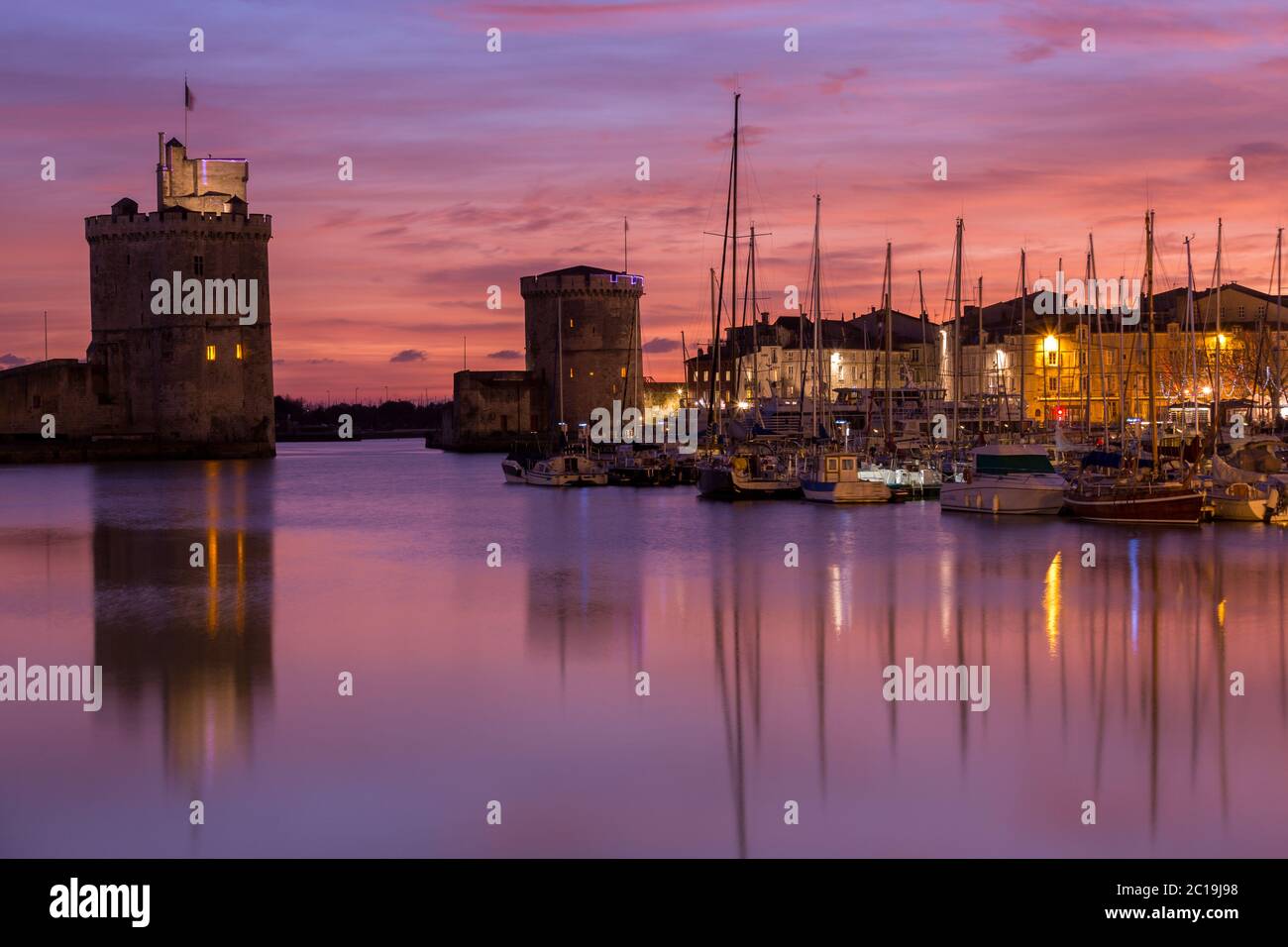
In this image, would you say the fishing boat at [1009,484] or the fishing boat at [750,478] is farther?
the fishing boat at [750,478]

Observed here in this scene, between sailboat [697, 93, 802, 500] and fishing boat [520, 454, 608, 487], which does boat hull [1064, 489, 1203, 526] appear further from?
A: fishing boat [520, 454, 608, 487]

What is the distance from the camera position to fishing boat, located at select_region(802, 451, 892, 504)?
22.6m

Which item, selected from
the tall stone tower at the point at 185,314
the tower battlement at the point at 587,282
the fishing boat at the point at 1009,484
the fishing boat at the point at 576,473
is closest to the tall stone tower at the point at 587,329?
the tower battlement at the point at 587,282

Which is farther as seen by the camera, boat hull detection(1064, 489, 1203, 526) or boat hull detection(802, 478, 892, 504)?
boat hull detection(802, 478, 892, 504)

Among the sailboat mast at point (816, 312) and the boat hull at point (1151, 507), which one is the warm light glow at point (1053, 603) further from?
the sailboat mast at point (816, 312)

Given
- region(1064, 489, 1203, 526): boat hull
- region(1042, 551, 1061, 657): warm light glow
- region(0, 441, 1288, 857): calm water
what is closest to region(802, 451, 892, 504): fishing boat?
region(1064, 489, 1203, 526): boat hull

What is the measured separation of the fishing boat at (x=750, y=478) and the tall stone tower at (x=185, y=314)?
24.0m

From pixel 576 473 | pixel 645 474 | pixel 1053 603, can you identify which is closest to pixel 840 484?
pixel 645 474

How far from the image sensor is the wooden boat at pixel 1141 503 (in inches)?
691

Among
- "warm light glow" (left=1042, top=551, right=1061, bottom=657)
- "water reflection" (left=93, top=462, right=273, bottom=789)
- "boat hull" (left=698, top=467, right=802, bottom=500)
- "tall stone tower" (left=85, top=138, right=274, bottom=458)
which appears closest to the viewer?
"water reflection" (left=93, top=462, right=273, bottom=789)

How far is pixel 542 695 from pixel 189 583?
6740mm

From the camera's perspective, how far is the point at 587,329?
51156 mm

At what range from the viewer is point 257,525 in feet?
71.5
